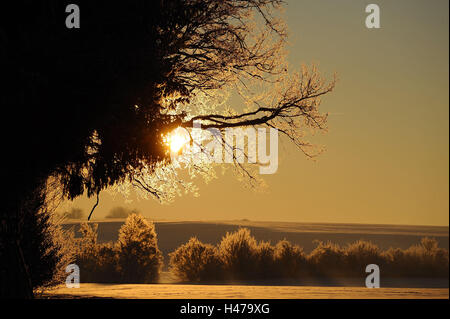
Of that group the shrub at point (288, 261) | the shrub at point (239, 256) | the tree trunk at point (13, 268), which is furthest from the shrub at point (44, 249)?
the shrub at point (288, 261)

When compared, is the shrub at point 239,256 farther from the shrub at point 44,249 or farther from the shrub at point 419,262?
the shrub at point 44,249

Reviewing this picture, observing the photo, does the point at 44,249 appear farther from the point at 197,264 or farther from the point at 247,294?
the point at 197,264

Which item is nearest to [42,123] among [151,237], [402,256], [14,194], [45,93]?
[45,93]

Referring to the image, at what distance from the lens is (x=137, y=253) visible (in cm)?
2112

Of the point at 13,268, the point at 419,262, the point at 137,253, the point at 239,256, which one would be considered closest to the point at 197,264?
the point at 239,256

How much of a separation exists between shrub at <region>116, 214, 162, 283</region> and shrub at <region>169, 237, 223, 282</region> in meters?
0.78

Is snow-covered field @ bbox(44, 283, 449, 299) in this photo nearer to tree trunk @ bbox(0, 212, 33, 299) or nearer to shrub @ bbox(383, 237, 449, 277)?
tree trunk @ bbox(0, 212, 33, 299)

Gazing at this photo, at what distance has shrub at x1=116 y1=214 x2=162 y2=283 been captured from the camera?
21125 mm

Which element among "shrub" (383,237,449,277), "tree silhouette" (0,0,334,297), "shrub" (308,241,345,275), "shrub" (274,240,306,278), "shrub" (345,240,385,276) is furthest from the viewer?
"shrub" (383,237,449,277)

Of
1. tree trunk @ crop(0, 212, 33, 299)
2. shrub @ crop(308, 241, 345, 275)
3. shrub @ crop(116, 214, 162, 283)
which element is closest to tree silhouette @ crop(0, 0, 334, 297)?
tree trunk @ crop(0, 212, 33, 299)

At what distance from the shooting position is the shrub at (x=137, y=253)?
69.3ft

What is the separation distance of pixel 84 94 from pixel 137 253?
10.6 metres

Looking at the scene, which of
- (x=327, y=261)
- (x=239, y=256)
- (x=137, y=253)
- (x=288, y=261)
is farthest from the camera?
(x=327, y=261)
